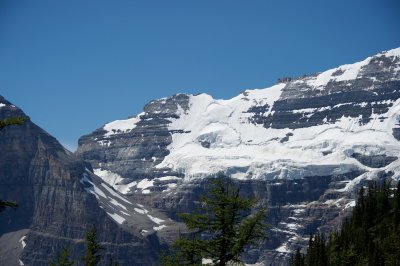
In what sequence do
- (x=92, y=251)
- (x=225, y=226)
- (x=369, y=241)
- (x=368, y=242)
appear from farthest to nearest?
(x=368, y=242), (x=369, y=241), (x=92, y=251), (x=225, y=226)

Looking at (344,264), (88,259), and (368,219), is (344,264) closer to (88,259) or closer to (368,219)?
(88,259)

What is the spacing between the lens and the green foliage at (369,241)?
130000 mm

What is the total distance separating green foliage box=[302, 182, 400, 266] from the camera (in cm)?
13000

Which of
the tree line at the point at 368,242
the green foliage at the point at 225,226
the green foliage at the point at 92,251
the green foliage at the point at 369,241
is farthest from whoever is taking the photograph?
the tree line at the point at 368,242

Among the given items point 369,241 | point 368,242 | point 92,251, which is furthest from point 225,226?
point 368,242

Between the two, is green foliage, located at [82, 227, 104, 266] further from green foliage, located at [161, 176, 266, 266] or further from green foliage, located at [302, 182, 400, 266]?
green foliage, located at [302, 182, 400, 266]

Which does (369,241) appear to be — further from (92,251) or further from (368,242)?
(92,251)

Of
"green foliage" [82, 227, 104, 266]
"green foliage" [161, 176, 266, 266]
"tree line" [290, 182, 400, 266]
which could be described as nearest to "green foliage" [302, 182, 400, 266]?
"tree line" [290, 182, 400, 266]

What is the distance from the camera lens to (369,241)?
16525 cm

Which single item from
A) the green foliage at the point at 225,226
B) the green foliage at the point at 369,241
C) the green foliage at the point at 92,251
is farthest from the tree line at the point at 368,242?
the green foliage at the point at 225,226

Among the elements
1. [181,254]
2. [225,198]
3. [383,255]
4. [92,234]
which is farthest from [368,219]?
[225,198]

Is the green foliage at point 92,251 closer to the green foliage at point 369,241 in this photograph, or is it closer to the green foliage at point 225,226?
the green foliage at point 225,226

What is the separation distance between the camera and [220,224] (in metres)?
47.3

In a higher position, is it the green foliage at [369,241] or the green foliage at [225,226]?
the green foliage at [369,241]
